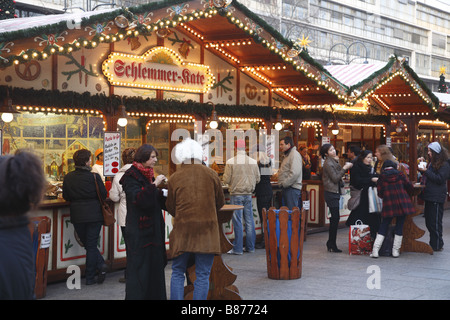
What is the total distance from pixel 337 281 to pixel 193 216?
3183 mm

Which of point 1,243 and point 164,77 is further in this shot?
point 164,77

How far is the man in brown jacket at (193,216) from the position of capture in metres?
6.11

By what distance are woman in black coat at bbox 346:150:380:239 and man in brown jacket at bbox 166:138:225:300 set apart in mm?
5102

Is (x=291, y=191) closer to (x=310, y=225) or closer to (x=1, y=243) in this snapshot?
(x=310, y=225)

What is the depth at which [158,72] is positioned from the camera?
466 inches

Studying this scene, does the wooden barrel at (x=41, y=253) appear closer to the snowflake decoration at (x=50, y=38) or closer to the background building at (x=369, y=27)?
the snowflake decoration at (x=50, y=38)

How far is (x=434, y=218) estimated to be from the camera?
11.0 m

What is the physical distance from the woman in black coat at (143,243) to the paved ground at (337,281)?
1.35 meters

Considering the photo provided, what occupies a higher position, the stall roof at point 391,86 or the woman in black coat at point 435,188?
the stall roof at point 391,86

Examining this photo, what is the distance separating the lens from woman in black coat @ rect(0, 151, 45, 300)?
3666mm

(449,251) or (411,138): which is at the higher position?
(411,138)

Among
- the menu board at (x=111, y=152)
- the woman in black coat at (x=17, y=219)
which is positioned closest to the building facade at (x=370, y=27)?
the menu board at (x=111, y=152)
